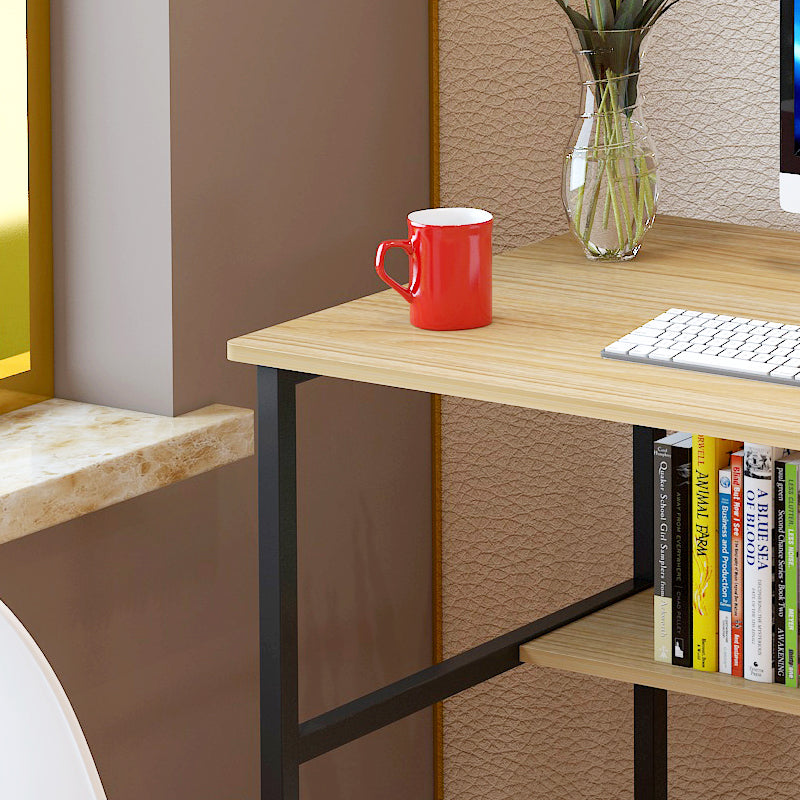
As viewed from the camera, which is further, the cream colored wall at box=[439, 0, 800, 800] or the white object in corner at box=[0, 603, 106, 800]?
the cream colored wall at box=[439, 0, 800, 800]

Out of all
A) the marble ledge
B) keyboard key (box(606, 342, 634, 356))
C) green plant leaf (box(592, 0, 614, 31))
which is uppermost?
green plant leaf (box(592, 0, 614, 31))

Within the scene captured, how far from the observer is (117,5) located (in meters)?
1.56

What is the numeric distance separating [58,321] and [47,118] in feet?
0.68

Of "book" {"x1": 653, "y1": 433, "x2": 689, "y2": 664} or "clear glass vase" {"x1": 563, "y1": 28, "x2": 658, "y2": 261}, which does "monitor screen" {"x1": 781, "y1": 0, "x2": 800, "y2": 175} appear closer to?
"clear glass vase" {"x1": 563, "y1": 28, "x2": 658, "y2": 261}

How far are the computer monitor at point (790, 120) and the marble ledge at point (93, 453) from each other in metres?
0.58

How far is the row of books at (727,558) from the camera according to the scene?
1441 millimetres

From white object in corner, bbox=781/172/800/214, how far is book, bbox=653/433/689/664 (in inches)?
9.6

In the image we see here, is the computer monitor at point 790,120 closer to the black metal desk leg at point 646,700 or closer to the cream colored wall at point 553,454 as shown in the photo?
the cream colored wall at point 553,454

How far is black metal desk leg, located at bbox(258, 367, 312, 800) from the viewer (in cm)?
134

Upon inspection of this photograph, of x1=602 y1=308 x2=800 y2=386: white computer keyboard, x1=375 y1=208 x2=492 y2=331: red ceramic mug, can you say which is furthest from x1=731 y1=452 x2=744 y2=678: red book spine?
x1=375 y1=208 x2=492 y2=331: red ceramic mug

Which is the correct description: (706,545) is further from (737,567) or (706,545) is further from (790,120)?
(790,120)

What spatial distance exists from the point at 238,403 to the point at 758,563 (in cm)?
59

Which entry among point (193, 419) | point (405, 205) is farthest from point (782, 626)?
point (405, 205)

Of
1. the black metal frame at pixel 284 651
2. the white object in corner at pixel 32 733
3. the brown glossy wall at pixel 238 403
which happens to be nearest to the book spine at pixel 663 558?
the black metal frame at pixel 284 651
